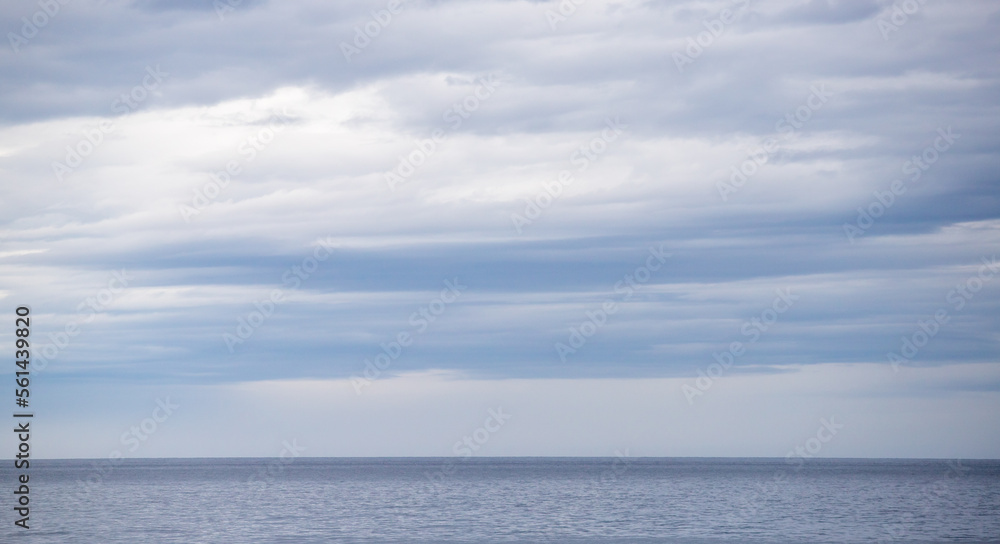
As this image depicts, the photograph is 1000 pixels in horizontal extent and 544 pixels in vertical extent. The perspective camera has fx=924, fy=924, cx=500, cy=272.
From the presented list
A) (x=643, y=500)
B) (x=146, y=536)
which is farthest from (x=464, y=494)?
(x=146, y=536)

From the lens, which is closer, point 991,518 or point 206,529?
point 206,529

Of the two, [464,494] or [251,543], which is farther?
[464,494]

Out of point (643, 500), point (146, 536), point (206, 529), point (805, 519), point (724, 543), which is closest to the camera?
point (724, 543)

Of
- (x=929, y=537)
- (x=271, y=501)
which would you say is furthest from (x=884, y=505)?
(x=271, y=501)

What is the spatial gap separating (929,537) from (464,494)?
61.4 meters

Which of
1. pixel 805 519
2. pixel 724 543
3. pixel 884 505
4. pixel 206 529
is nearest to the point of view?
pixel 724 543

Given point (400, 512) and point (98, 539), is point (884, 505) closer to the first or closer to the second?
point (400, 512)

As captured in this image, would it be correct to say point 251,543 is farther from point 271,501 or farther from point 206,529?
point 271,501

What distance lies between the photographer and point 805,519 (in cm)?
7312

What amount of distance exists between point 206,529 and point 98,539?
315 inches

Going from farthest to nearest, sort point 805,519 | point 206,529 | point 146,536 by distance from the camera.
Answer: point 805,519 < point 206,529 < point 146,536

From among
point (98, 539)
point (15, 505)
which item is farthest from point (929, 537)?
point (15, 505)

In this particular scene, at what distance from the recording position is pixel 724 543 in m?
55.5

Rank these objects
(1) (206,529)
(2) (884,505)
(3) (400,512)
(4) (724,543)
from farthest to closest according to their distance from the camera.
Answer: (2) (884,505), (3) (400,512), (1) (206,529), (4) (724,543)
